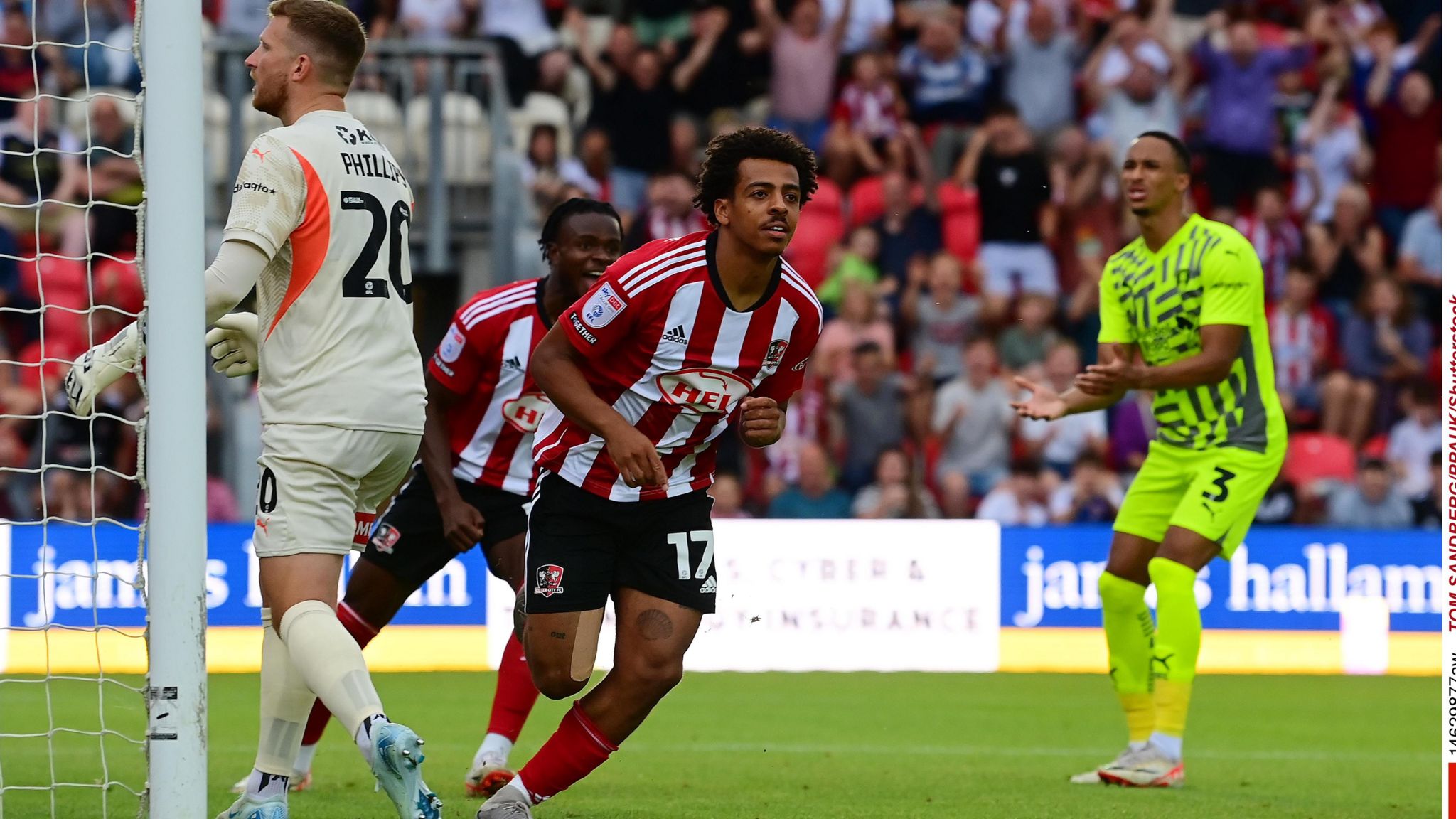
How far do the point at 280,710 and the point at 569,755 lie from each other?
79 centimetres

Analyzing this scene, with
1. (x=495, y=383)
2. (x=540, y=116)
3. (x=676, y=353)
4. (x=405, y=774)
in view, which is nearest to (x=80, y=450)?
(x=540, y=116)

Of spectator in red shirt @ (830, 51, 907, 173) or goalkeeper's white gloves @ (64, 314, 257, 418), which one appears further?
spectator in red shirt @ (830, 51, 907, 173)

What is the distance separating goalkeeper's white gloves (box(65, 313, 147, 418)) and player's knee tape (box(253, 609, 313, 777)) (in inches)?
31.8

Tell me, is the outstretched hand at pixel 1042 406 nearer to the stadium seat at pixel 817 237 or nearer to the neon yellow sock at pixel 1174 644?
the neon yellow sock at pixel 1174 644

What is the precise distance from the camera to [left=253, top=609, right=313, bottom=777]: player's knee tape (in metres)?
5.11

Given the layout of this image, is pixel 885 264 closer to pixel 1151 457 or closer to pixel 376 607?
pixel 1151 457

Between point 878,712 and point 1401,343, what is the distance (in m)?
7.48

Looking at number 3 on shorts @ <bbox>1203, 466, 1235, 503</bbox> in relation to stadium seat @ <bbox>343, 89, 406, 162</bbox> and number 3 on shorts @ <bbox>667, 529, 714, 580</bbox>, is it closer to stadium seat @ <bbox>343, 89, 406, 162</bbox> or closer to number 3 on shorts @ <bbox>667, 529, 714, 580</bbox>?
number 3 on shorts @ <bbox>667, 529, 714, 580</bbox>

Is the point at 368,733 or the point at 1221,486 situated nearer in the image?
the point at 368,733

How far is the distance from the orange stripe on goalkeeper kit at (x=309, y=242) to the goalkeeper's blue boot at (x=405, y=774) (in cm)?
115

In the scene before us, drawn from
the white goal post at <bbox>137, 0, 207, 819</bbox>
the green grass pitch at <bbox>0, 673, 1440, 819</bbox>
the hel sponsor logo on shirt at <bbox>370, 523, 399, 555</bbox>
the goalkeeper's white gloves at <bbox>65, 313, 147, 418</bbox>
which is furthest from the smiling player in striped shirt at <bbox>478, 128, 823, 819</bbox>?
the hel sponsor logo on shirt at <bbox>370, 523, 399, 555</bbox>

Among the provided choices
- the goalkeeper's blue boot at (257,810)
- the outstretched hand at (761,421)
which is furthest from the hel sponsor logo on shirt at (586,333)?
the goalkeeper's blue boot at (257,810)

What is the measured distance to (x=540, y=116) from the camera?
1594 cm

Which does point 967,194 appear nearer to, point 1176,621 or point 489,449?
point 1176,621
